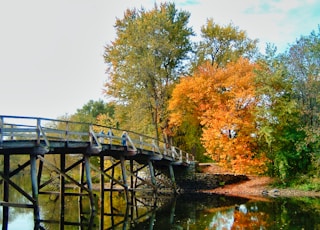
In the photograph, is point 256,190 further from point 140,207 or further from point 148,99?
point 148,99

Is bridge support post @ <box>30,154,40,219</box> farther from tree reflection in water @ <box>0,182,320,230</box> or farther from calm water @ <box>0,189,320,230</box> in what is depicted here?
calm water @ <box>0,189,320,230</box>

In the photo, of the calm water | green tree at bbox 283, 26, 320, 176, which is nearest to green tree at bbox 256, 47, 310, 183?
green tree at bbox 283, 26, 320, 176

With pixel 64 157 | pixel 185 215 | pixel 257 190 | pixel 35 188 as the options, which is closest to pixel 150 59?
pixel 257 190

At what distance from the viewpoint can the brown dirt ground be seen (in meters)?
26.3

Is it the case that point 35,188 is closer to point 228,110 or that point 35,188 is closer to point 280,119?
point 228,110

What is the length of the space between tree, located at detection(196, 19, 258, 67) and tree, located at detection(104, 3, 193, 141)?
234 centimetres

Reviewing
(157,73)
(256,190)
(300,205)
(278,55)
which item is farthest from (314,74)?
(157,73)

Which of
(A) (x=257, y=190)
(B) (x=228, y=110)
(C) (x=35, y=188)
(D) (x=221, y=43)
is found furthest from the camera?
(D) (x=221, y=43)

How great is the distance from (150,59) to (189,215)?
61.2 ft

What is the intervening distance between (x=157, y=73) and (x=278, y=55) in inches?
427

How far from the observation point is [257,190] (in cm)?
2825

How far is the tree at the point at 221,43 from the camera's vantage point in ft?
129

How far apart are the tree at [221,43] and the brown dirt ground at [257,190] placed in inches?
506

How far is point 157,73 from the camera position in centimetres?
3594
